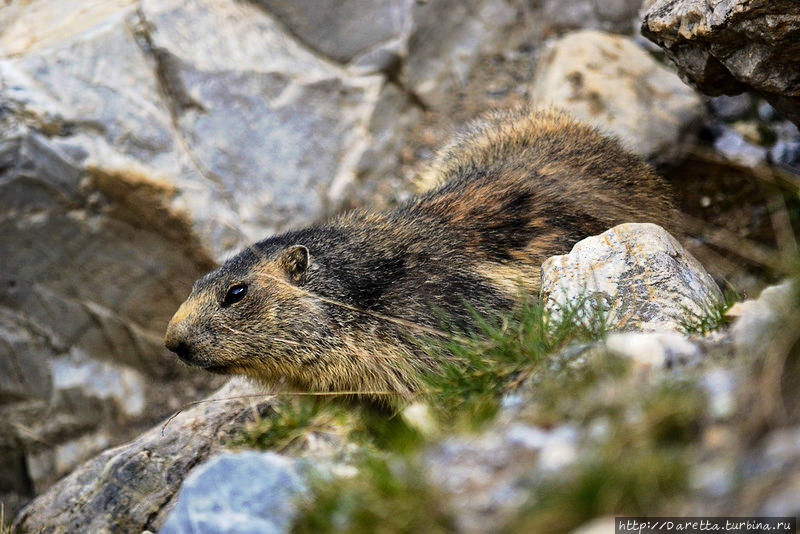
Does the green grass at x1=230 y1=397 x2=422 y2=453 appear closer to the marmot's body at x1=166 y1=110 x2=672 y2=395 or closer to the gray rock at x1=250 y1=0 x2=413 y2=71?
the marmot's body at x1=166 y1=110 x2=672 y2=395

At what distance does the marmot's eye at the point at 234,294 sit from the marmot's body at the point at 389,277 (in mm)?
12

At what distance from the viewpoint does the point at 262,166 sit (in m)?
10.1

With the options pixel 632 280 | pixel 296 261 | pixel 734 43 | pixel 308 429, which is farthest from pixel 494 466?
pixel 734 43

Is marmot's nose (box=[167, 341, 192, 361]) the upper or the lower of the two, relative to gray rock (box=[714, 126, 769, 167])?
upper

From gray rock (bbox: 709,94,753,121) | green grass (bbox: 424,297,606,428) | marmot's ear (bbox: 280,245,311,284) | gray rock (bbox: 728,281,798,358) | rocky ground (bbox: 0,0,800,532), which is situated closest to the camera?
gray rock (bbox: 728,281,798,358)

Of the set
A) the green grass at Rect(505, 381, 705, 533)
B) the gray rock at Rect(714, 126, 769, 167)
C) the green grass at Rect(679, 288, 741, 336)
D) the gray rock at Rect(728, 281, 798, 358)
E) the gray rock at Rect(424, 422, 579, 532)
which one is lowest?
the gray rock at Rect(714, 126, 769, 167)

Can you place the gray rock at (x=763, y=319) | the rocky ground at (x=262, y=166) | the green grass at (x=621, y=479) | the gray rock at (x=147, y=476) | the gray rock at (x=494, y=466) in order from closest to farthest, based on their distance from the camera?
the green grass at (x=621, y=479)
the gray rock at (x=494, y=466)
the gray rock at (x=763, y=319)
the gray rock at (x=147, y=476)
the rocky ground at (x=262, y=166)

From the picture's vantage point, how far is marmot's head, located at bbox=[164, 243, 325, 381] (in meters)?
5.96

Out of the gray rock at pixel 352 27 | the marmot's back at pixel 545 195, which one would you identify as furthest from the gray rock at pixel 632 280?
the gray rock at pixel 352 27

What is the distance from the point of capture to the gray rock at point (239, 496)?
3436mm

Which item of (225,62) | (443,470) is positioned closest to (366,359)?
(443,470)

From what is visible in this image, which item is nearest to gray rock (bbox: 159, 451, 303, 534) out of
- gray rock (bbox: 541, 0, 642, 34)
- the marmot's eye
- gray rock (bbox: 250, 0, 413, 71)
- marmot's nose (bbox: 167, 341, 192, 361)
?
marmot's nose (bbox: 167, 341, 192, 361)

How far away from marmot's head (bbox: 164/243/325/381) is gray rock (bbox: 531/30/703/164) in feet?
15.3

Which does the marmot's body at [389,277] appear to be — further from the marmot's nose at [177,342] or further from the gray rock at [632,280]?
the gray rock at [632,280]
